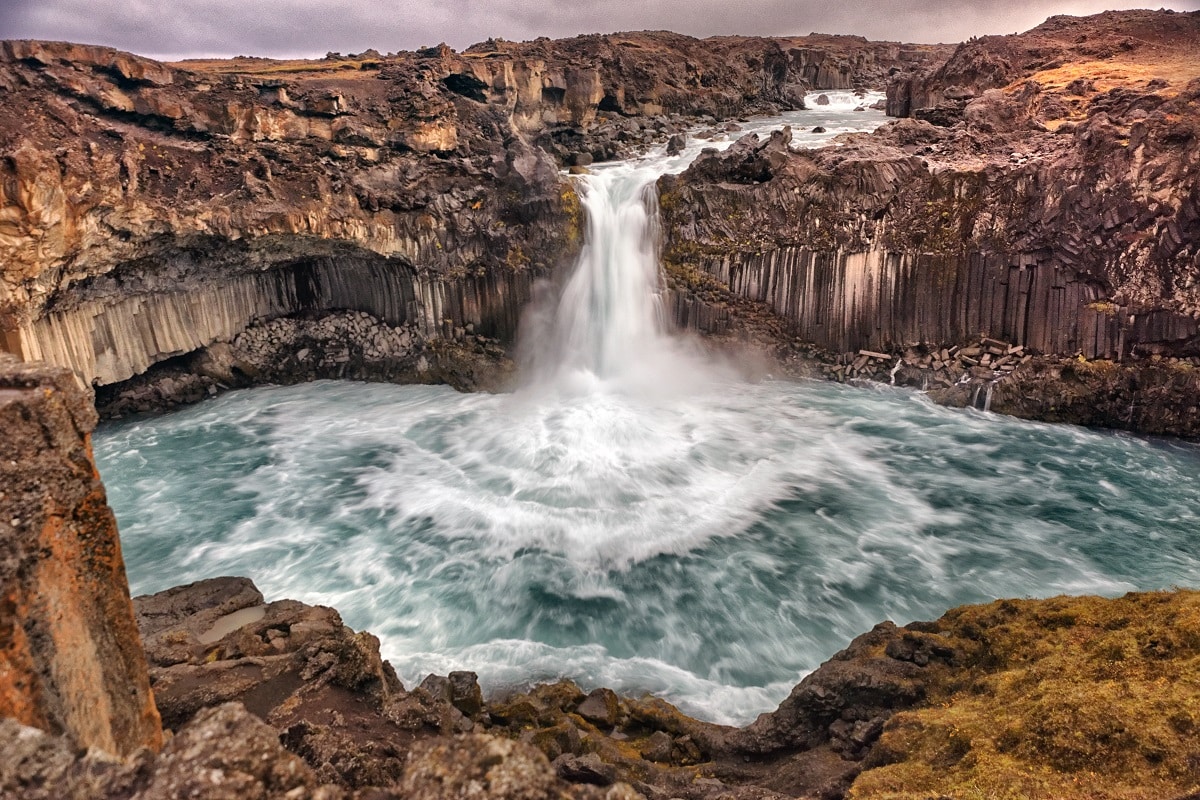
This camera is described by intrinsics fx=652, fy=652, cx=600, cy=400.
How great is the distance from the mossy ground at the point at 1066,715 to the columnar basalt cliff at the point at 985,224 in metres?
13.2

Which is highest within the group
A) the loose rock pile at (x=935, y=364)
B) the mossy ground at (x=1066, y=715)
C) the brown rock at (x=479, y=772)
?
the brown rock at (x=479, y=772)

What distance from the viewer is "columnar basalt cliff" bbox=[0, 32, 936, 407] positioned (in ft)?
50.7

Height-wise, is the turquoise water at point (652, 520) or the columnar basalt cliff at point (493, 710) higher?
the columnar basalt cliff at point (493, 710)

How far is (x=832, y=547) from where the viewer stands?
1225 cm

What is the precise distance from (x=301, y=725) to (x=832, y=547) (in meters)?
10.2

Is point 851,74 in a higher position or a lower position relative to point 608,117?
higher

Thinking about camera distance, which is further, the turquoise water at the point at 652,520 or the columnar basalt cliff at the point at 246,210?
the columnar basalt cliff at the point at 246,210

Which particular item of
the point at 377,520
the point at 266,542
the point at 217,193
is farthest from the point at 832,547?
the point at 217,193

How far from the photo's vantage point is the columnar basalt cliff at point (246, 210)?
15445 mm

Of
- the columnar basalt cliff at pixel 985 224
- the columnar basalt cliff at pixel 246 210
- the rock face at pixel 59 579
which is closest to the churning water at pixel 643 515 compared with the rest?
the columnar basalt cliff at pixel 985 224

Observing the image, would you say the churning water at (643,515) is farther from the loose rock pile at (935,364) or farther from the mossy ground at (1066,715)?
the mossy ground at (1066,715)

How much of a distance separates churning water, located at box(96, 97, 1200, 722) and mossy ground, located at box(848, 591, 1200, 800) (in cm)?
337

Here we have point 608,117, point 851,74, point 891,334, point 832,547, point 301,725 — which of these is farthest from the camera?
point 851,74

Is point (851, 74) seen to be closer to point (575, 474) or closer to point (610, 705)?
point (575, 474)
